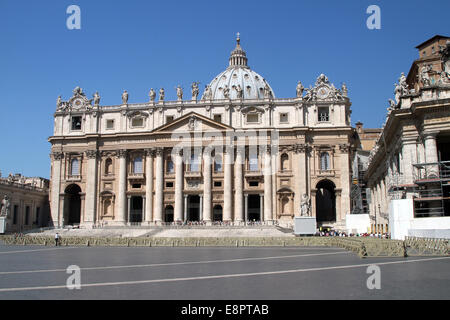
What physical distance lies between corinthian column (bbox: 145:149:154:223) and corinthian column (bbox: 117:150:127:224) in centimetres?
341

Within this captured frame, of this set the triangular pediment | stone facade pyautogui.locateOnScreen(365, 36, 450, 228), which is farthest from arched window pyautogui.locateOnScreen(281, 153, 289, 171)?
stone facade pyautogui.locateOnScreen(365, 36, 450, 228)

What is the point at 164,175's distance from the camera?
7356 centimetres

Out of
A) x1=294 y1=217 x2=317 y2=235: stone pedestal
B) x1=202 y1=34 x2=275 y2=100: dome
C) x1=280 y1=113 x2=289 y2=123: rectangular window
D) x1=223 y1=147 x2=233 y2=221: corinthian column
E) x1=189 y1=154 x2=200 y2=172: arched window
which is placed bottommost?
x1=294 y1=217 x2=317 y2=235: stone pedestal

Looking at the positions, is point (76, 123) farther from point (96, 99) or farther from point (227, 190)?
point (227, 190)

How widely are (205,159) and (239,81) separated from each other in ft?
164

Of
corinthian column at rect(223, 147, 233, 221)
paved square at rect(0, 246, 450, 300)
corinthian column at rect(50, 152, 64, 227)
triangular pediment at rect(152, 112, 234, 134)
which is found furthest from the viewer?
corinthian column at rect(50, 152, 64, 227)

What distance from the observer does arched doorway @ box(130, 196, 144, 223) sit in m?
76.5

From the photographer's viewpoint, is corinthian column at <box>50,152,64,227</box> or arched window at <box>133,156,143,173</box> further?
arched window at <box>133,156,143,173</box>

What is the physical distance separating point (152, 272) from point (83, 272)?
2.56m

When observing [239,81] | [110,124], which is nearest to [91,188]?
[110,124]

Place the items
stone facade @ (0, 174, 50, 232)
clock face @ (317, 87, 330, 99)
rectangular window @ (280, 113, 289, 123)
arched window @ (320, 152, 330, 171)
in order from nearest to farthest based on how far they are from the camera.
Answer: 1. stone facade @ (0, 174, 50, 232)
2. arched window @ (320, 152, 330, 171)
3. clock face @ (317, 87, 330, 99)
4. rectangular window @ (280, 113, 289, 123)

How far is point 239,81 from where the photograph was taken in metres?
117

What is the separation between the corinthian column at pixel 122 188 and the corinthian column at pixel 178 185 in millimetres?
8288

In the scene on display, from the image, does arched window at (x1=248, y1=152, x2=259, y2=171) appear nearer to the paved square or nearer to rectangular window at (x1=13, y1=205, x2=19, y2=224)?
rectangular window at (x1=13, y1=205, x2=19, y2=224)
